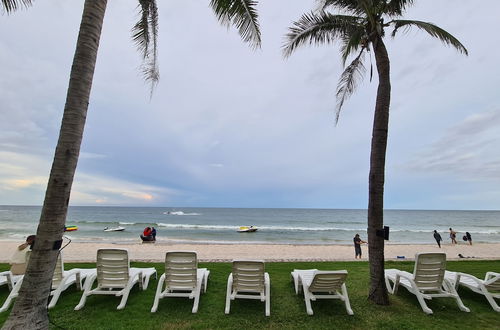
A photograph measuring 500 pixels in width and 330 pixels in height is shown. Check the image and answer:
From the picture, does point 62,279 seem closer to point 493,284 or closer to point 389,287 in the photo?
point 389,287

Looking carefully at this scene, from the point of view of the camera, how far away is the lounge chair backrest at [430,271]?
481cm

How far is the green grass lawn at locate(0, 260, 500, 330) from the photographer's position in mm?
4000

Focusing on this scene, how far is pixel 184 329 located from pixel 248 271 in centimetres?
132

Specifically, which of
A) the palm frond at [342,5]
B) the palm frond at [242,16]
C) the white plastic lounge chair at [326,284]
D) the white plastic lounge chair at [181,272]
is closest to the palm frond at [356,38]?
the palm frond at [342,5]

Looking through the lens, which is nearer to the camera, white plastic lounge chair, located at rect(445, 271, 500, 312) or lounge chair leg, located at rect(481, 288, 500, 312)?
lounge chair leg, located at rect(481, 288, 500, 312)

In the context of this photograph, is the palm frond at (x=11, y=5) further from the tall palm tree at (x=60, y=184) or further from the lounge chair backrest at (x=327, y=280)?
the lounge chair backrest at (x=327, y=280)

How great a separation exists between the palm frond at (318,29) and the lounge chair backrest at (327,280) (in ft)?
16.7

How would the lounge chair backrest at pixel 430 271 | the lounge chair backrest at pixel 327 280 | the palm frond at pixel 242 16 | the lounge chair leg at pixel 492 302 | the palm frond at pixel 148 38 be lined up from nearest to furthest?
the lounge chair backrest at pixel 327 280, the lounge chair leg at pixel 492 302, the lounge chair backrest at pixel 430 271, the palm frond at pixel 242 16, the palm frond at pixel 148 38

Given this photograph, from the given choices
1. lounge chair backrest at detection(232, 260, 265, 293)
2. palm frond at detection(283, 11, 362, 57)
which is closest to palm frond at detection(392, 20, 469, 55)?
palm frond at detection(283, 11, 362, 57)

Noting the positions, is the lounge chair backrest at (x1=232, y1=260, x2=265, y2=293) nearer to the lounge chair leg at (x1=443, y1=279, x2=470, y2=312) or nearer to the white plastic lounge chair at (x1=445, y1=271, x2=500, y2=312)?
the lounge chair leg at (x1=443, y1=279, x2=470, y2=312)

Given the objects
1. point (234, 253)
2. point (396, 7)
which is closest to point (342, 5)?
point (396, 7)

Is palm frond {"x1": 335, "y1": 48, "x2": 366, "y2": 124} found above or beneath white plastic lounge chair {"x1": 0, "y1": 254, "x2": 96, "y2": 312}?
above

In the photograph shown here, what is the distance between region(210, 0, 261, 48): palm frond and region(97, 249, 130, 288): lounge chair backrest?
4.75 meters

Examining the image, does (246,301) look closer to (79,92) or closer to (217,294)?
(217,294)
